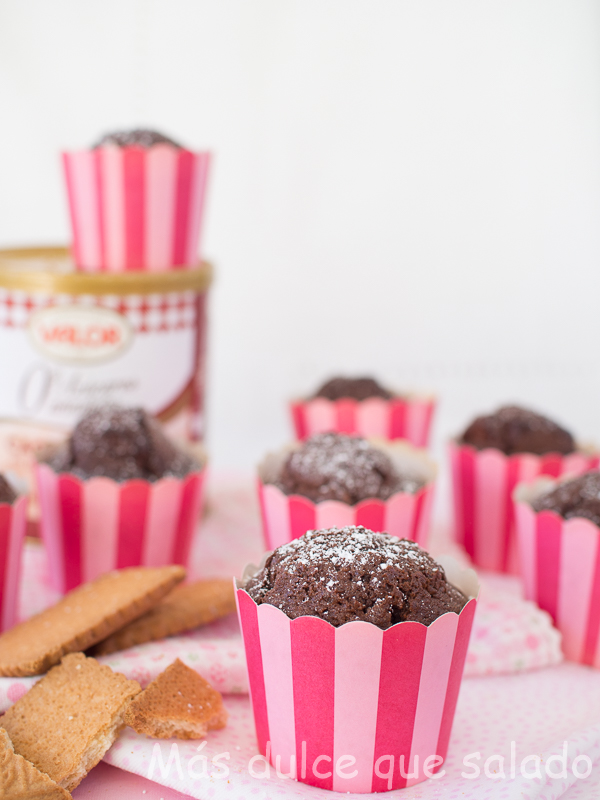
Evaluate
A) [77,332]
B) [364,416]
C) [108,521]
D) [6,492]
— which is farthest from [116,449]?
[364,416]

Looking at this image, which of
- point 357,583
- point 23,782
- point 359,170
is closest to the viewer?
point 23,782

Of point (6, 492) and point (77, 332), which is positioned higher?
point (77, 332)

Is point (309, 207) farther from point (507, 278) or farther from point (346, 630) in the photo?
point (346, 630)

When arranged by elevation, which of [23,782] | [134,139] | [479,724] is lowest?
[479,724]

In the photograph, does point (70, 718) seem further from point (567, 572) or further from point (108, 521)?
point (567, 572)

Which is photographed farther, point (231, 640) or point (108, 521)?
point (108, 521)

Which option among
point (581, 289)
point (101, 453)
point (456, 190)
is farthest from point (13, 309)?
point (581, 289)

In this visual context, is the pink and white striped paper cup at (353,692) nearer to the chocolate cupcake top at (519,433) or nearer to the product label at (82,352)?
the chocolate cupcake top at (519,433)

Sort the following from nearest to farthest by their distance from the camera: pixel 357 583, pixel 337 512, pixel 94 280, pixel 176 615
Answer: pixel 357 583 < pixel 176 615 < pixel 337 512 < pixel 94 280
